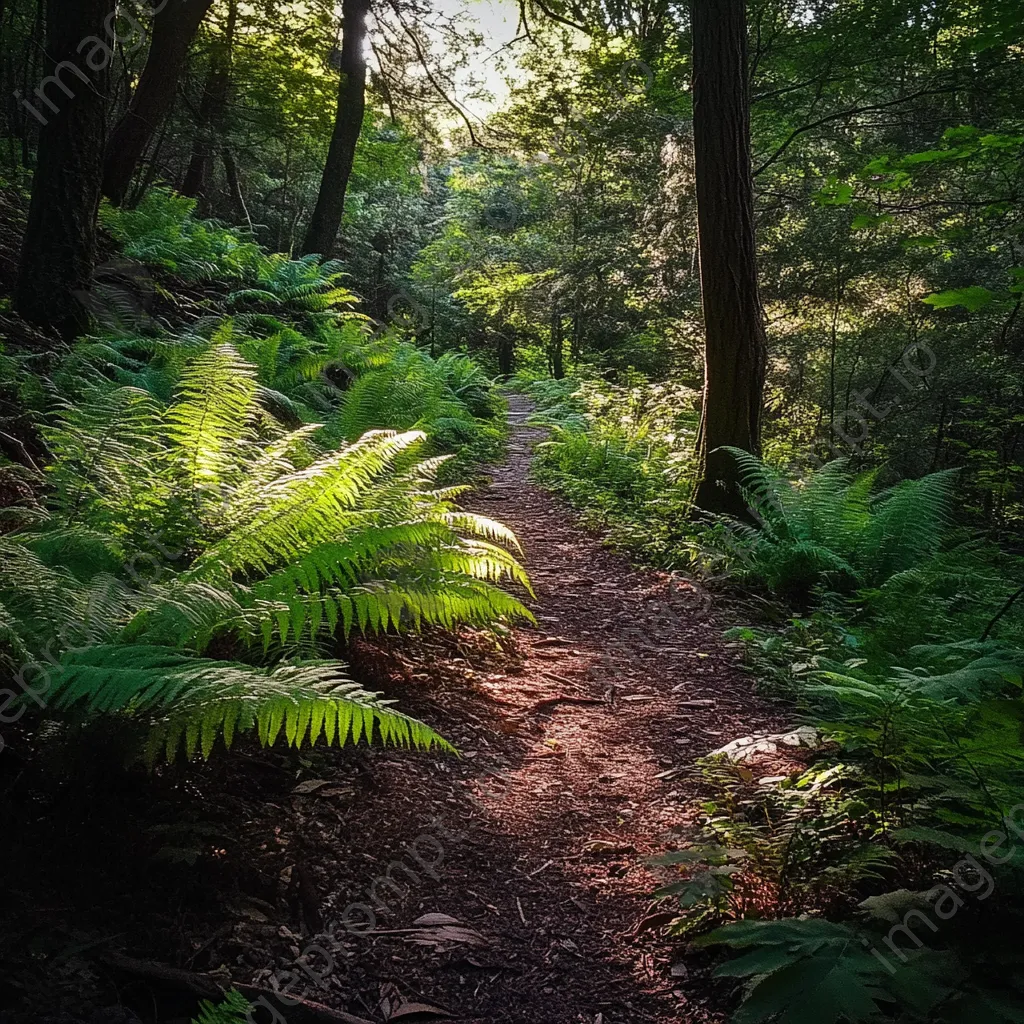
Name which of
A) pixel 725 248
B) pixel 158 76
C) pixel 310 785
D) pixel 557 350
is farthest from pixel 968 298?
pixel 557 350

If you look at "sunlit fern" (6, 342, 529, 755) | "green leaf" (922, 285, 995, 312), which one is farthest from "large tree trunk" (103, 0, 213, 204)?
"green leaf" (922, 285, 995, 312)

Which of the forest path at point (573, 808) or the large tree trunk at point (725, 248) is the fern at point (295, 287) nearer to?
the large tree trunk at point (725, 248)

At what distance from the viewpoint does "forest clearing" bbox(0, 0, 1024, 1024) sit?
67.2 inches

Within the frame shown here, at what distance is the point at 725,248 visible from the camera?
5.59 meters

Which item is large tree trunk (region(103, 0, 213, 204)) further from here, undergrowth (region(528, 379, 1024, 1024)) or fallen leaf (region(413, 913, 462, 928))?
fallen leaf (region(413, 913, 462, 928))

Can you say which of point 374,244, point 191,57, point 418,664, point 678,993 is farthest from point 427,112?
point 374,244

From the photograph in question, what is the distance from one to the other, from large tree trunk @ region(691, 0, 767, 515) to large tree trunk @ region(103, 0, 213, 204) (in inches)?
231

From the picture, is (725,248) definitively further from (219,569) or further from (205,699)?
(205,699)

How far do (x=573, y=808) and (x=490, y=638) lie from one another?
1.31 m

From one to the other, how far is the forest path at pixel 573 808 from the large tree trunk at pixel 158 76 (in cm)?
755

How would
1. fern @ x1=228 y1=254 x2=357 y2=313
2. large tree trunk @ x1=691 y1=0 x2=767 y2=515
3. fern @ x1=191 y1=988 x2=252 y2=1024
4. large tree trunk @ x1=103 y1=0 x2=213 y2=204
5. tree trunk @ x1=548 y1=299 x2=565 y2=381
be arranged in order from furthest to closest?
tree trunk @ x1=548 y1=299 x2=565 y2=381 → fern @ x1=228 y1=254 x2=357 y2=313 → large tree trunk @ x1=103 y1=0 x2=213 y2=204 → large tree trunk @ x1=691 y1=0 x2=767 y2=515 → fern @ x1=191 y1=988 x2=252 y2=1024

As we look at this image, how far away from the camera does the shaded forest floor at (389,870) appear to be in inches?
65.7

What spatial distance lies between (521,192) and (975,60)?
16.1m

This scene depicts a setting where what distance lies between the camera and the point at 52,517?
2.69 meters
